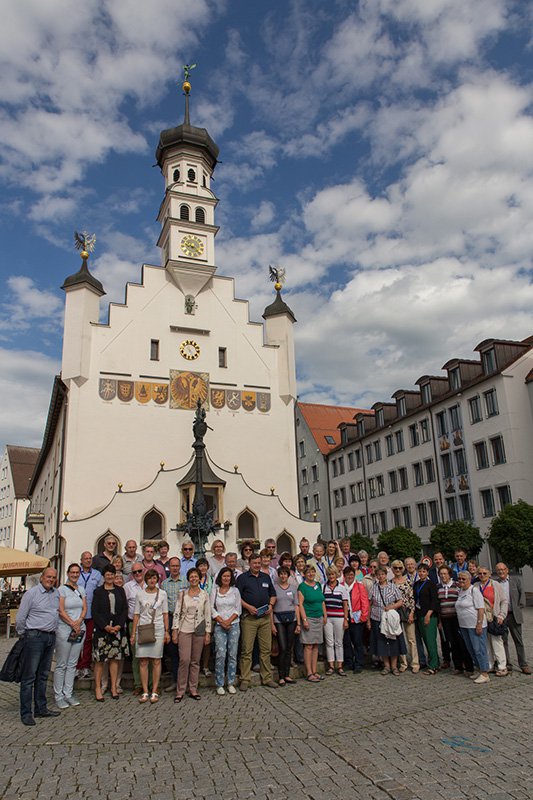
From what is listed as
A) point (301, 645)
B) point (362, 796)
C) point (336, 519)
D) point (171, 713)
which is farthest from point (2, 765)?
point (336, 519)

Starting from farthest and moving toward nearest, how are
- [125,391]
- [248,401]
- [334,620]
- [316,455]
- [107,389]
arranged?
[316,455] → [248,401] → [125,391] → [107,389] → [334,620]

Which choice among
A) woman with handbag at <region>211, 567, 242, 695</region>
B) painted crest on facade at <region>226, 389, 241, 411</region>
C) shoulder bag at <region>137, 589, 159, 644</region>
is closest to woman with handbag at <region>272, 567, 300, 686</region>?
woman with handbag at <region>211, 567, 242, 695</region>

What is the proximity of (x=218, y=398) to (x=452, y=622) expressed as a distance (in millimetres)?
18009

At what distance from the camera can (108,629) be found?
7793 mm

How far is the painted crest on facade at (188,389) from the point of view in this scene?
25359 mm

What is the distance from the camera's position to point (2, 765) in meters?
5.41

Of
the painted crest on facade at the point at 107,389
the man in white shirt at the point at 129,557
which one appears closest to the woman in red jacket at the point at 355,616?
the man in white shirt at the point at 129,557

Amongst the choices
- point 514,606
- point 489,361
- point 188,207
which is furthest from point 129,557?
point 489,361

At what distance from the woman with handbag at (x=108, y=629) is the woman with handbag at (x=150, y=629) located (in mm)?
186

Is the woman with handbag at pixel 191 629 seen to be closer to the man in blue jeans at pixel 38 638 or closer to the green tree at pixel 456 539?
the man in blue jeans at pixel 38 638

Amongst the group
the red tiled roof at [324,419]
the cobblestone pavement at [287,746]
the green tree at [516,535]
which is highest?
the red tiled roof at [324,419]

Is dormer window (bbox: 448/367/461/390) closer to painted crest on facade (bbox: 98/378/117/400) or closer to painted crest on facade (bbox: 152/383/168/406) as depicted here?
painted crest on facade (bbox: 152/383/168/406)

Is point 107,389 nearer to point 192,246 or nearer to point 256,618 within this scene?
point 192,246

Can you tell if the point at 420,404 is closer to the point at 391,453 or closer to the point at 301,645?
the point at 391,453
